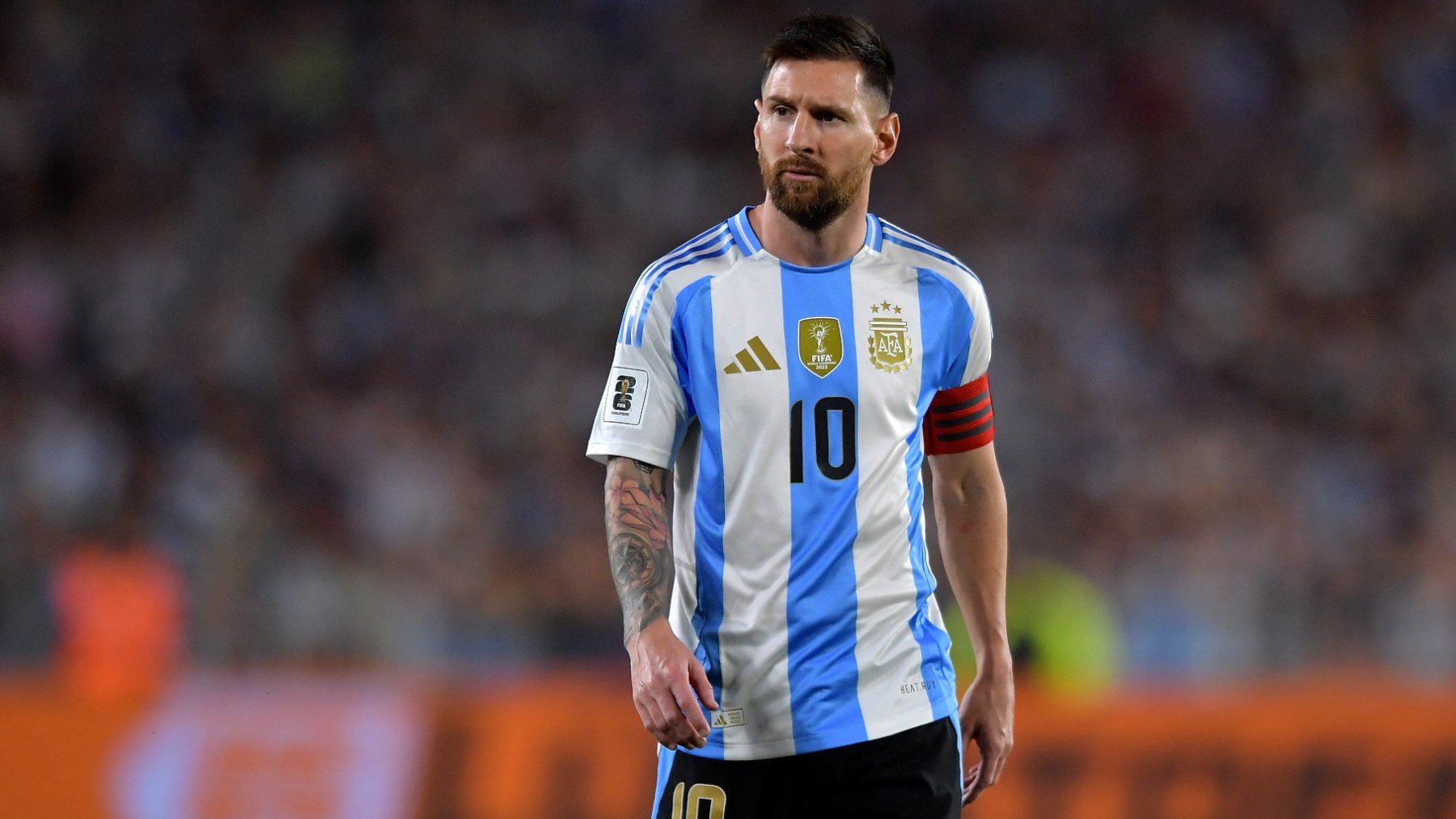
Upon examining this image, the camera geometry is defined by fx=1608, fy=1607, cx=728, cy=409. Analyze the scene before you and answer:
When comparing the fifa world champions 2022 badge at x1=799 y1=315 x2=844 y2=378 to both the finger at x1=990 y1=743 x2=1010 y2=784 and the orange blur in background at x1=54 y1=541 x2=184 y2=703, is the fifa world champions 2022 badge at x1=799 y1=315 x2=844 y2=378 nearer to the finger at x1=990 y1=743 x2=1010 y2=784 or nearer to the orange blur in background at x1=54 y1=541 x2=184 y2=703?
the finger at x1=990 y1=743 x2=1010 y2=784

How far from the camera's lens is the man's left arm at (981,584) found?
3.42 metres

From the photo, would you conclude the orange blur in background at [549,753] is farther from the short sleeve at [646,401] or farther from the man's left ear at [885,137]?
the man's left ear at [885,137]

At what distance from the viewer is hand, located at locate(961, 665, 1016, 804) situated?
3.41 m

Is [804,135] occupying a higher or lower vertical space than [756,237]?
higher

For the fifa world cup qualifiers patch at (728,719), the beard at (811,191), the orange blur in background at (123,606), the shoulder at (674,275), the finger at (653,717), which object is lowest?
the orange blur in background at (123,606)

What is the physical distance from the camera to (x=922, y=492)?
328 centimetres

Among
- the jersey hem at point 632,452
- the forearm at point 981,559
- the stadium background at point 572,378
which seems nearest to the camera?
the jersey hem at point 632,452

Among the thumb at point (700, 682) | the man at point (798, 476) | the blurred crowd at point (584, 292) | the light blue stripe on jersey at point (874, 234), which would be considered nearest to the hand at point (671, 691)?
the thumb at point (700, 682)

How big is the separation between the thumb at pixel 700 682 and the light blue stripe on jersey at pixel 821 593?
0.32 metres

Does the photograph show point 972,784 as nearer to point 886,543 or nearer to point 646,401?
point 886,543

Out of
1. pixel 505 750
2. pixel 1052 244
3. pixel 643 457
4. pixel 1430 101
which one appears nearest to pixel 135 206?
pixel 505 750

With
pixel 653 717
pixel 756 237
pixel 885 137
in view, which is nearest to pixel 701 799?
pixel 653 717

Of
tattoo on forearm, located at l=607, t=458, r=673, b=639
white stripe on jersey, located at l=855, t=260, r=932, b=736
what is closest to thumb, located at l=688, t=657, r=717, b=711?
tattoo on forearm, located at l=607, t=458, r=673, b=639

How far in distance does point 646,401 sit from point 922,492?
0.61 metres
